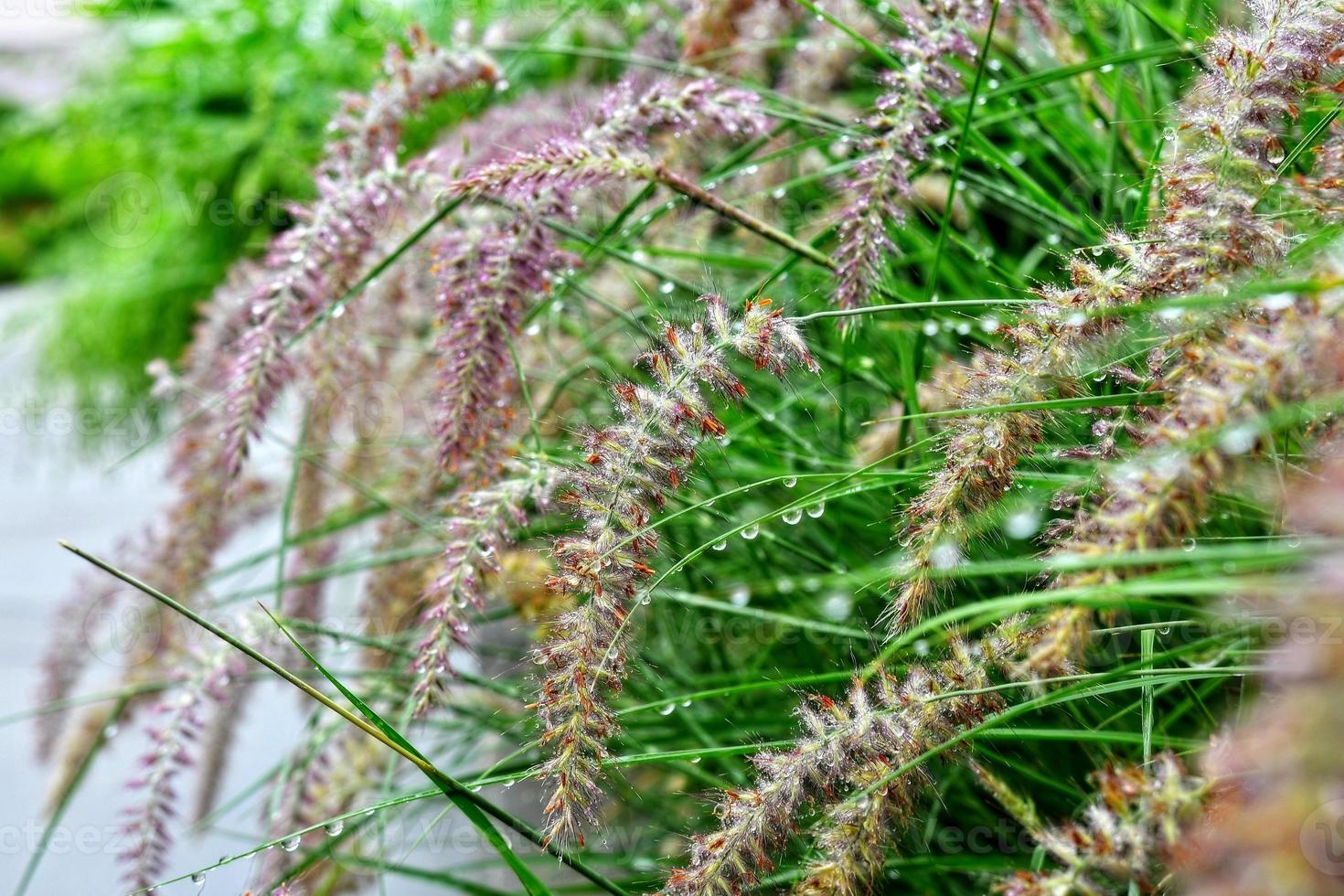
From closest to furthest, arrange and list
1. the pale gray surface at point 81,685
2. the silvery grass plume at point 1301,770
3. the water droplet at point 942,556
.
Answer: the silvery grass plume at point 1301,770 < the water droplet at point 942,556 < the pale gray surface at point 81,685

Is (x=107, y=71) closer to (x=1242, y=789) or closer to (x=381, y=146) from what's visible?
(x=381, y=146)

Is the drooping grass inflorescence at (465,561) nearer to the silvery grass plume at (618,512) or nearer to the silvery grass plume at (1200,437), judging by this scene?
the silvery grass plume at (618,512)

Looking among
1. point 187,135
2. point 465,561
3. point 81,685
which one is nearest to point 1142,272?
point 465,561

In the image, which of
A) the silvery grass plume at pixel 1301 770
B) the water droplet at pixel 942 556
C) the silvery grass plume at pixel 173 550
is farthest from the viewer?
the silvery grass plume at pixel 173 550

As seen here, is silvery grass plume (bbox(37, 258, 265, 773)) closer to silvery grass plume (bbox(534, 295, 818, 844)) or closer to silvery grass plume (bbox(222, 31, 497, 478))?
silvery grass plume (bbox(222, 31, 497, 478))

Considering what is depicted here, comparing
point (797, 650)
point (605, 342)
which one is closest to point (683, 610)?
point (797, 650)

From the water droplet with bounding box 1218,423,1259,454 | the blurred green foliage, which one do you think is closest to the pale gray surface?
the blurred green foliage

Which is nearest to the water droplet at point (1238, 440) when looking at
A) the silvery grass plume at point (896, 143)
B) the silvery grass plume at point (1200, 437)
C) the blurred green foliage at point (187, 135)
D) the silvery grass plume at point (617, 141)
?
the silvery grass plume at point (1200, 437)

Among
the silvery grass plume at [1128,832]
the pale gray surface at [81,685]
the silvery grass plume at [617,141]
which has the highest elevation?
the silvery grass plume at [617,141]
